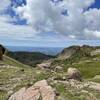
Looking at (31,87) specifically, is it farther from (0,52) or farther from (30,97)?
(0,52)

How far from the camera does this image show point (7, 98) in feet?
95.3

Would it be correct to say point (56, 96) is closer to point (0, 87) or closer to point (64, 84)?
point (64, 84)

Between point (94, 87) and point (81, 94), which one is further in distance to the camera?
point (94, 87)

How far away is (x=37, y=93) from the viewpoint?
2669 cm

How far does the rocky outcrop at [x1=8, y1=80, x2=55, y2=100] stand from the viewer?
85.6ft

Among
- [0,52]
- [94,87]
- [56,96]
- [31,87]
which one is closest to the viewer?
[56,96]

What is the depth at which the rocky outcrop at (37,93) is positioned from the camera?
2608cm

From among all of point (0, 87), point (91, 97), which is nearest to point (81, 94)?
point (91, 97)

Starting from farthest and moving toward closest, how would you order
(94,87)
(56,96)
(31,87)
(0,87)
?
(0,87)
(94,87)
(31,87)
(56,96)

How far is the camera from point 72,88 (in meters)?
28.4

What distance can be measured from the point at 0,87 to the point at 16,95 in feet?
24.0

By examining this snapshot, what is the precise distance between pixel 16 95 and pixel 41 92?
2681 millimetres

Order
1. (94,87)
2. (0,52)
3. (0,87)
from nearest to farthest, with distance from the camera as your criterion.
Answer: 1. (94,87)
2. (0,87)
3. (0,52)

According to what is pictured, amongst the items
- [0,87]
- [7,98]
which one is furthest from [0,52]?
[7,98]
